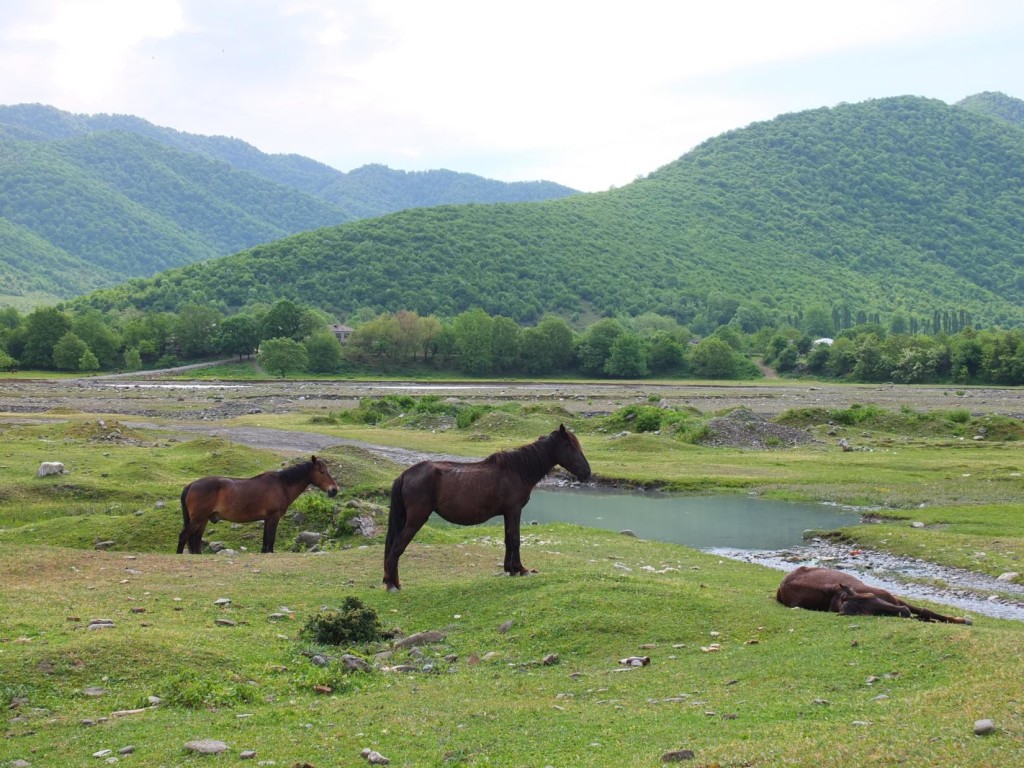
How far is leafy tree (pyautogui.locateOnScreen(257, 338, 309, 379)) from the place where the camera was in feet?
407

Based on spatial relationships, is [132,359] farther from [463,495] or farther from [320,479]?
[463,495]

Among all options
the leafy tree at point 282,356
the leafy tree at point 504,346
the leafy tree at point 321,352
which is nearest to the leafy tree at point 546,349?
the leafy tree at point 504,346

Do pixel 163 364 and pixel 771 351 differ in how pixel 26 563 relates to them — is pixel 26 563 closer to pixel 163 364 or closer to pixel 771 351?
pixel 163 364

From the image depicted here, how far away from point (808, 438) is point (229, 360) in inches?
4332


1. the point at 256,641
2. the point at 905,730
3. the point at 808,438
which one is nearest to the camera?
the point at 905,730

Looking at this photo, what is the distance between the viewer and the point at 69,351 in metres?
129

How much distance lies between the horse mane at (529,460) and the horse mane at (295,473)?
624 centimetres

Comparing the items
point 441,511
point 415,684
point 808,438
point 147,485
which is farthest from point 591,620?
point 808,438

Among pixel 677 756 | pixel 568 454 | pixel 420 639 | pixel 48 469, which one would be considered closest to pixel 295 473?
pixel 568 454

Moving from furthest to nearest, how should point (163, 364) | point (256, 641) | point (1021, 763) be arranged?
1. point (163, 364)
2. point (256, 641)
3. point (1021, 763)

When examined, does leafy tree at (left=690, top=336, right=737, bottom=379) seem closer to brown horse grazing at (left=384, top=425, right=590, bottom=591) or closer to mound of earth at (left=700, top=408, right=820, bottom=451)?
mound of earth at (left=700, top=408, right=820, bottom=451)

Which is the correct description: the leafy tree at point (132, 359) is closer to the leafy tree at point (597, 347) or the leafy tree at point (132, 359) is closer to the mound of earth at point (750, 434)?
the leafy tree at point (597, 347)

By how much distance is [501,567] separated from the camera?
19.0m

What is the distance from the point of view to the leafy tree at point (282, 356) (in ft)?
407
